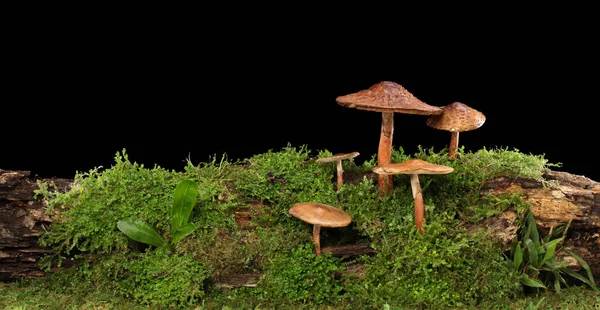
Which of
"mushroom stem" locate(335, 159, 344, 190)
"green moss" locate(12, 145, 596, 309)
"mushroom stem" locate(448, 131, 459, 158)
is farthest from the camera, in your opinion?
"mushroom stem" locate(448, 131, 459, 158)

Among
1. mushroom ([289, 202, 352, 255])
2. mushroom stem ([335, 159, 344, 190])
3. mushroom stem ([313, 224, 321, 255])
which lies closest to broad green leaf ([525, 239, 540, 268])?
mushroom ([289, 202, 352, 255])

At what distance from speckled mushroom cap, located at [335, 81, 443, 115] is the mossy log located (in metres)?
1.26

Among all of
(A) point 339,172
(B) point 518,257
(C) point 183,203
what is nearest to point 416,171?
(A) point 339,172

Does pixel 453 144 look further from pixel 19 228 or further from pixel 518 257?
pixel 19 228

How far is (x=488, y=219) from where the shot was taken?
7.52m

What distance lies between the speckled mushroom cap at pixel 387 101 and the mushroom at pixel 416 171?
0.47m

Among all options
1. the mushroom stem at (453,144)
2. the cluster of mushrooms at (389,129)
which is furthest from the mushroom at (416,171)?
the mushroom stem at (453,144)

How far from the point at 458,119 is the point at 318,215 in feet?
5.74

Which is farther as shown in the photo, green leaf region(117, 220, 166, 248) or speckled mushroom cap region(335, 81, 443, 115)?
green leaf region(117, 220, 166, 248)

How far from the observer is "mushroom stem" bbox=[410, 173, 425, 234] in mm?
7295

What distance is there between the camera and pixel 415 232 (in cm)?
734

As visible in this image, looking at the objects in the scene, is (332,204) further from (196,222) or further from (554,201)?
(554,201)

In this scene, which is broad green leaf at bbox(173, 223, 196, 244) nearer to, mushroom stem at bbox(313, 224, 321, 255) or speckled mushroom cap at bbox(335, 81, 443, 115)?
mushroom stem at bbox(313, 224, 321, 255)

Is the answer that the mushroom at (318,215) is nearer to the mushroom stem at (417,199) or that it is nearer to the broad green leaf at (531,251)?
the mushroom stem at (417,199)
